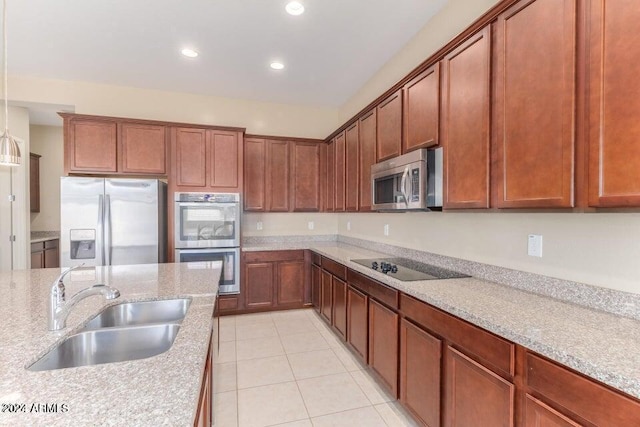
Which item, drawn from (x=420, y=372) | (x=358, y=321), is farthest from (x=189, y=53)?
(x=420, y=372)

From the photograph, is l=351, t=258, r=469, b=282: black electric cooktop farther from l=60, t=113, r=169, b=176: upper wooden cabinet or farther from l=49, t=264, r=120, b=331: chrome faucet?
l=60, t=113, r=169, b=176: upper wooden cabinet

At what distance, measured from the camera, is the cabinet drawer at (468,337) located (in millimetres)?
1245

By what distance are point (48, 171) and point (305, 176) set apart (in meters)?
4.49

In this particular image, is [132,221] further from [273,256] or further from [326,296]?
[326,296]

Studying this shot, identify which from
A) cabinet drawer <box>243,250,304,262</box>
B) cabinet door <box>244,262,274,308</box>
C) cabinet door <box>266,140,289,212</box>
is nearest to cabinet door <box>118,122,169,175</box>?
cabinet door <box>266,140,289,212</box>

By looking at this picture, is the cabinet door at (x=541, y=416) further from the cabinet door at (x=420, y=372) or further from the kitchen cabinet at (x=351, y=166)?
the kitchen cabinet at (x=351, y=166)

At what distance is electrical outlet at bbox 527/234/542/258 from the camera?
66.7 inches

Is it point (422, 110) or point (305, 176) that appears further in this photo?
point (305, 176)

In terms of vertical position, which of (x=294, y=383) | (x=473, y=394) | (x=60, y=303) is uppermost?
(x=60, y=303)

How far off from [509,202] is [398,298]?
901 mm

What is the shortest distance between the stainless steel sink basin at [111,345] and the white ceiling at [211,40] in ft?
7.82

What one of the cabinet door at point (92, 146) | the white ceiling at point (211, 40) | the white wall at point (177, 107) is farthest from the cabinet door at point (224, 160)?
the cabinet door at point (92, 146)

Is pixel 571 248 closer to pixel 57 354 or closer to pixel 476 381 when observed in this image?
pixel 476 381

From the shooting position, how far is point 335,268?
10.6ft
